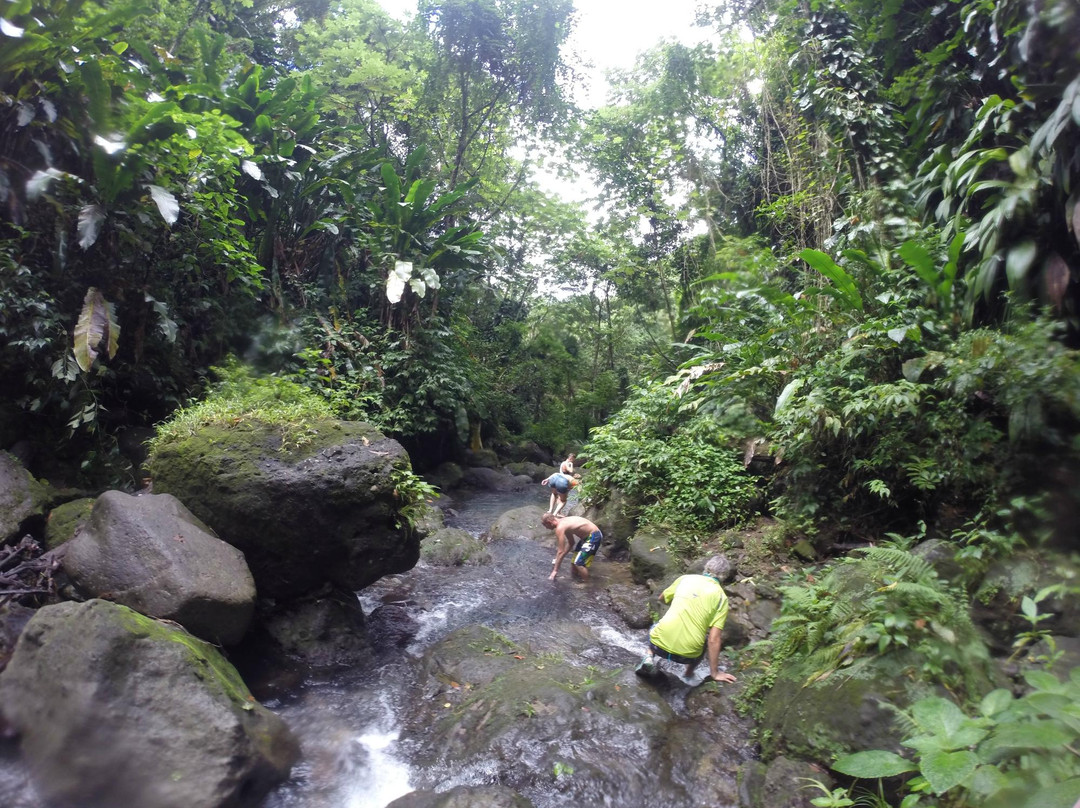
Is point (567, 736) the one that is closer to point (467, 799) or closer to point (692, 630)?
point (467, 799)

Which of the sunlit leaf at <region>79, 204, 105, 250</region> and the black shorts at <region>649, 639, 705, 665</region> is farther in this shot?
the sunlit leaf at <region>79, 204, 105, 250</region>

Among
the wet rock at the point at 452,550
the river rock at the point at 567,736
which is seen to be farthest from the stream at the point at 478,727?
the wet rock at the point at 452,550

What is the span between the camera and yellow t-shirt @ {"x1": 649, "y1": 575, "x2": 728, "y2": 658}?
16.6 ft

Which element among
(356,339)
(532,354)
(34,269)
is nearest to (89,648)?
(34,269)

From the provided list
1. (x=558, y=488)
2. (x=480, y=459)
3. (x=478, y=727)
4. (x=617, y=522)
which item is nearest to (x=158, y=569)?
(x=478, y=727)

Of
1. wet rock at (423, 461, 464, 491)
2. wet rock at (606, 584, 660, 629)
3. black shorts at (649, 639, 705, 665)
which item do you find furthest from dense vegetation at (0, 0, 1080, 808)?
wet rock at (606, 584, 660, 629)

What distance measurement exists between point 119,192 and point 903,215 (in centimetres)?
909

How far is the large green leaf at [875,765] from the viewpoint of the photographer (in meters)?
2.71

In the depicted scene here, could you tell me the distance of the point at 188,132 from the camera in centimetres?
713

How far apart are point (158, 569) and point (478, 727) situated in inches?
103

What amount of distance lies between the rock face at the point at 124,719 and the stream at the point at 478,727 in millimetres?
253

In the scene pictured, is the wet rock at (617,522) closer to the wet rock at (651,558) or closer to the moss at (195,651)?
the wet rock at (651,558)

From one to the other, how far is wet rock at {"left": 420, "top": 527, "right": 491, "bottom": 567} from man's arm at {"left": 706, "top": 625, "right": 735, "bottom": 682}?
4431 mm

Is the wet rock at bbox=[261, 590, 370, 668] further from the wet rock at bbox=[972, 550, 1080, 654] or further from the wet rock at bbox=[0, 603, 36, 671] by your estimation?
the wet rock at bbox=[972, 550, 1080, 654]
